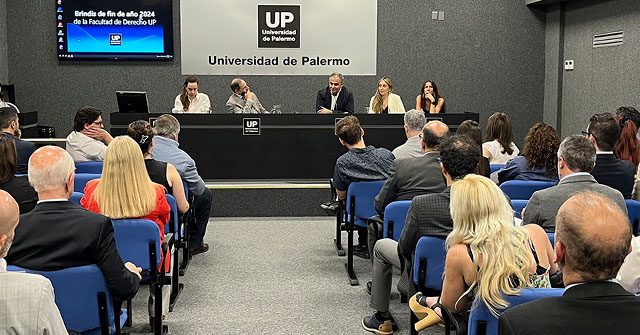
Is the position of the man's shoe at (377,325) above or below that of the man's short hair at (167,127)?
below

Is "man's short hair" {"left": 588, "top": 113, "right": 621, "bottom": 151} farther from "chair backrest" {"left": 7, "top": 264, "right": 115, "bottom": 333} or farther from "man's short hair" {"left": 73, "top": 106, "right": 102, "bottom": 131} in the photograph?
"man's short hair" {"left": 73, "top": 106, "right": 102, "bottom": 131}

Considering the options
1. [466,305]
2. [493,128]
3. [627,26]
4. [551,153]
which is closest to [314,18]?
[627,26]

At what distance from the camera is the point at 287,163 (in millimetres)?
8250

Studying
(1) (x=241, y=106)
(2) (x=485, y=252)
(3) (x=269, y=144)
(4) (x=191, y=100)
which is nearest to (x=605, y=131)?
(2) (x=485, y=252)

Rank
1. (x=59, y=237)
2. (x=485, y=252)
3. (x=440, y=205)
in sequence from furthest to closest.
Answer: (x=440, y=205), (x=59, y=237), (x=485, y=252)

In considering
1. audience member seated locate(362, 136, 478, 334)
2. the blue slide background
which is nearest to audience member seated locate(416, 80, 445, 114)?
the blue slide background

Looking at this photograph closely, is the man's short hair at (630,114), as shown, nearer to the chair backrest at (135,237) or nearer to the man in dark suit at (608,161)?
the man in dark suit at (608,161)

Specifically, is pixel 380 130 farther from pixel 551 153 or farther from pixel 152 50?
pixel 152 50

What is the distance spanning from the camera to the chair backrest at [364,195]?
5473 millimetres

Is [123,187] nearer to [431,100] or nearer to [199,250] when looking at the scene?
[199,250]

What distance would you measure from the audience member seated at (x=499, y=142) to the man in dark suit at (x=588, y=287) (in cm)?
421

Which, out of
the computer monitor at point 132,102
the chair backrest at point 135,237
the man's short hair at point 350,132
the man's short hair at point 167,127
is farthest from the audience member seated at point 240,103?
the chair backrest at point 135,237

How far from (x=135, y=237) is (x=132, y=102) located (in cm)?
468

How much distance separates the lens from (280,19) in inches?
432
